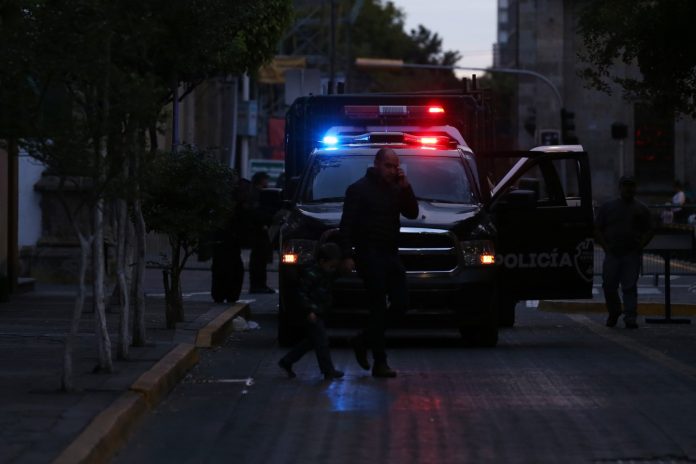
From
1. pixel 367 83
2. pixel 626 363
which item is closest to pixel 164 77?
pixel 626 363

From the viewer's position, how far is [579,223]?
1744 centimetres

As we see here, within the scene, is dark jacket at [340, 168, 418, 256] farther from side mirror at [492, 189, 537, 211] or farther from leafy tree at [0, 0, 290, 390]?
side mirror at [492, 189, 537, 211]

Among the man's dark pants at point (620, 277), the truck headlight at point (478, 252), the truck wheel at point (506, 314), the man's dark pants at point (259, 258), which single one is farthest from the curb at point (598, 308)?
the truck headlight at point (478, 252)

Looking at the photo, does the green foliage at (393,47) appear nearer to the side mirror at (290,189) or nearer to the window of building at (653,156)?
the window of building at (653,156)

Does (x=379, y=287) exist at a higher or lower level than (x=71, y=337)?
higher

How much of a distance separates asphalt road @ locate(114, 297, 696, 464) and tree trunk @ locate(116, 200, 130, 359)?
60cm

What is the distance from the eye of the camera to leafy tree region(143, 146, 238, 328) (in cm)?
1659

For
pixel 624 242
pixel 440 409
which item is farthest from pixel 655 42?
pixel 440 409

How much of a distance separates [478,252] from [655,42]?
4.65 metres

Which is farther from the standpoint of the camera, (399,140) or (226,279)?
(226,279)

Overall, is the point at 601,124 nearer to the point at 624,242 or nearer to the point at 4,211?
the point at 4,211

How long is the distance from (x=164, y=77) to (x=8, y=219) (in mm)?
8304

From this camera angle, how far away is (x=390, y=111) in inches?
787

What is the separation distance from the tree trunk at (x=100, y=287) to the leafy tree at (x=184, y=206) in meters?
4.38
